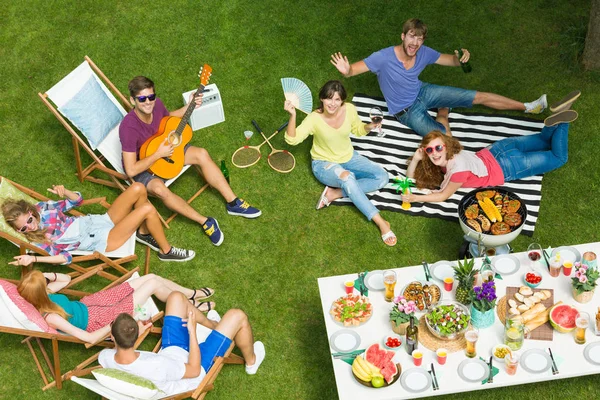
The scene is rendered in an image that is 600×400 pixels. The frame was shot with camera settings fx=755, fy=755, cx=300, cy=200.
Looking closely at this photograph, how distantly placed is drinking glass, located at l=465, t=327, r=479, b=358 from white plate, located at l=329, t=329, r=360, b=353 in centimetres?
76

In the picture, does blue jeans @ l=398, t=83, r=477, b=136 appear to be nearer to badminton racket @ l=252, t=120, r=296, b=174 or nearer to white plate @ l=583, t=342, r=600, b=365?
badminton racket @ l=252, t=120, r=296, b=174

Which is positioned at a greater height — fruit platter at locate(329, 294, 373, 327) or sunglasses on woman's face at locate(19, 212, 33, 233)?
A: sunglasses on woman's face at locate(19, 212, 33, 233)

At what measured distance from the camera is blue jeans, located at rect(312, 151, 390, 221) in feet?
22.9

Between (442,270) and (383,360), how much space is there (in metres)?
0.97

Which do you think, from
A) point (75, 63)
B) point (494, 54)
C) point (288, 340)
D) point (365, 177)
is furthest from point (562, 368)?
point (75, 63)

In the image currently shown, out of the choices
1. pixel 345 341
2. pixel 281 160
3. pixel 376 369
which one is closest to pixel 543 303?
pixel 376 369

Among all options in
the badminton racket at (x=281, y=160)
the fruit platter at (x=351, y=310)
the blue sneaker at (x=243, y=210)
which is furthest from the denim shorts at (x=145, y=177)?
the fruit platter at (x=351, y=310)

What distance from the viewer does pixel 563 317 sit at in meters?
5.23

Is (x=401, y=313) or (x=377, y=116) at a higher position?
(x=377, y=116)

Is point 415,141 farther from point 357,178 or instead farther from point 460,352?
point 460,352

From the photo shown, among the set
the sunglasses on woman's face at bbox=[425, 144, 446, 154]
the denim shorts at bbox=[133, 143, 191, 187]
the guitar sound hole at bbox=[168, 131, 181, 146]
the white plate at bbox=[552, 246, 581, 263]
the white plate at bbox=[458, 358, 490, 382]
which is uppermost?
the guitar sound hole at bbox=[168, 131, 181, 146]

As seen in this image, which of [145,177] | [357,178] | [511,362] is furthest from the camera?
[357,178]

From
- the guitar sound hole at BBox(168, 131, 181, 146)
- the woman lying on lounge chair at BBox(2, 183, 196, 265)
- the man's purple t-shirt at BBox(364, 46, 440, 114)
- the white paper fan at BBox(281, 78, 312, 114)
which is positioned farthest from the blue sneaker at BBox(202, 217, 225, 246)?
the man's purple t-shirt at BBox(364, 46, 440, 114)

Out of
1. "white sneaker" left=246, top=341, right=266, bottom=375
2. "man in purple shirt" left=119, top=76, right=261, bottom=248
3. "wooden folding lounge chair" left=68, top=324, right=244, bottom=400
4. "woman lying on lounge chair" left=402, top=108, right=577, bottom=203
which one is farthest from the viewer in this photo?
"woman lying on lounge chair" left=402, top=108, right=577, bottom=203
